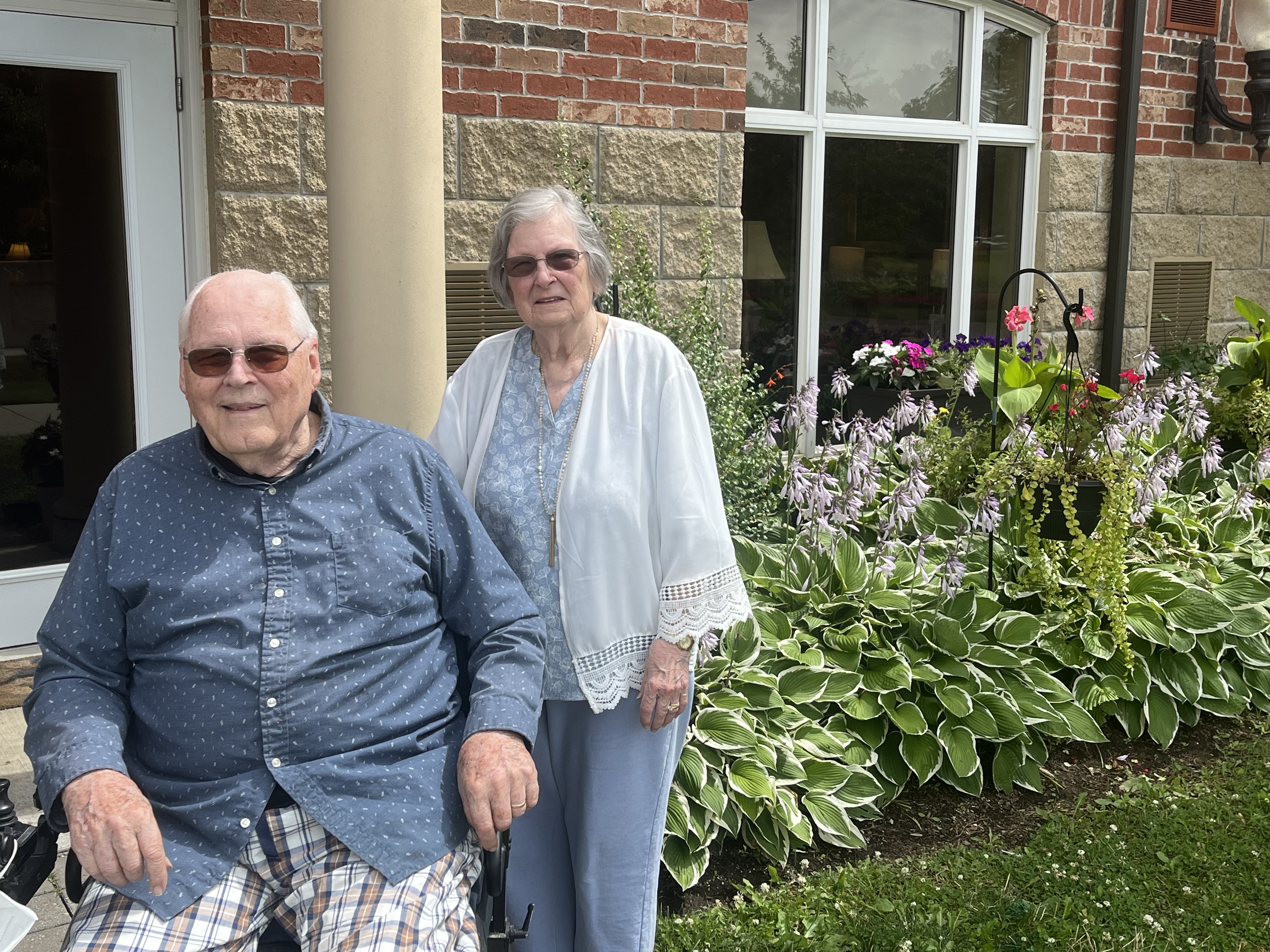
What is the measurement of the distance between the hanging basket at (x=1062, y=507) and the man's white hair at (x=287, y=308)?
109 inches

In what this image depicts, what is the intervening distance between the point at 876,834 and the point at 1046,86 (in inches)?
190

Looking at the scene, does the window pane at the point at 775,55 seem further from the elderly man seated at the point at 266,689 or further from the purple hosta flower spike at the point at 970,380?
the elderly man seated at the point at 266,689

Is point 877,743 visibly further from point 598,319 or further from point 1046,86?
point 1046,86

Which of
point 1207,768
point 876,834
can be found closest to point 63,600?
point 876,834

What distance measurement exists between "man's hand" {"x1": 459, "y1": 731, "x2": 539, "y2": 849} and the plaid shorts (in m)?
0.09

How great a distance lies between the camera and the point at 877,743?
3607mm

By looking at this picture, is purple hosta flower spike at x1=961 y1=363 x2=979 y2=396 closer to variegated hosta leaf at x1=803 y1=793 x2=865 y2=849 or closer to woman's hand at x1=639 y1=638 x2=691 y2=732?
variegated hosta leaf at x1=803 y1=793 x2=865 y2=849

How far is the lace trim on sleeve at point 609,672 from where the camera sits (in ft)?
7.32

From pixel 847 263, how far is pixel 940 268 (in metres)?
0.74

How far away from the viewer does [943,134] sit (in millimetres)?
6590

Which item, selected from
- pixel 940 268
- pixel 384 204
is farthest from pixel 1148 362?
pixel 384 204

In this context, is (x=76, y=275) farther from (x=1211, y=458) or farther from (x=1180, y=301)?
(x=1180, y=301)

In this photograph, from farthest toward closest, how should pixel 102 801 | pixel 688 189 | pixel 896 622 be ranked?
pixel 688 189 → pixel 896 622 → pixel 102 801

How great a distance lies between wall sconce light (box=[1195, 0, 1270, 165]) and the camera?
23.2 ft
